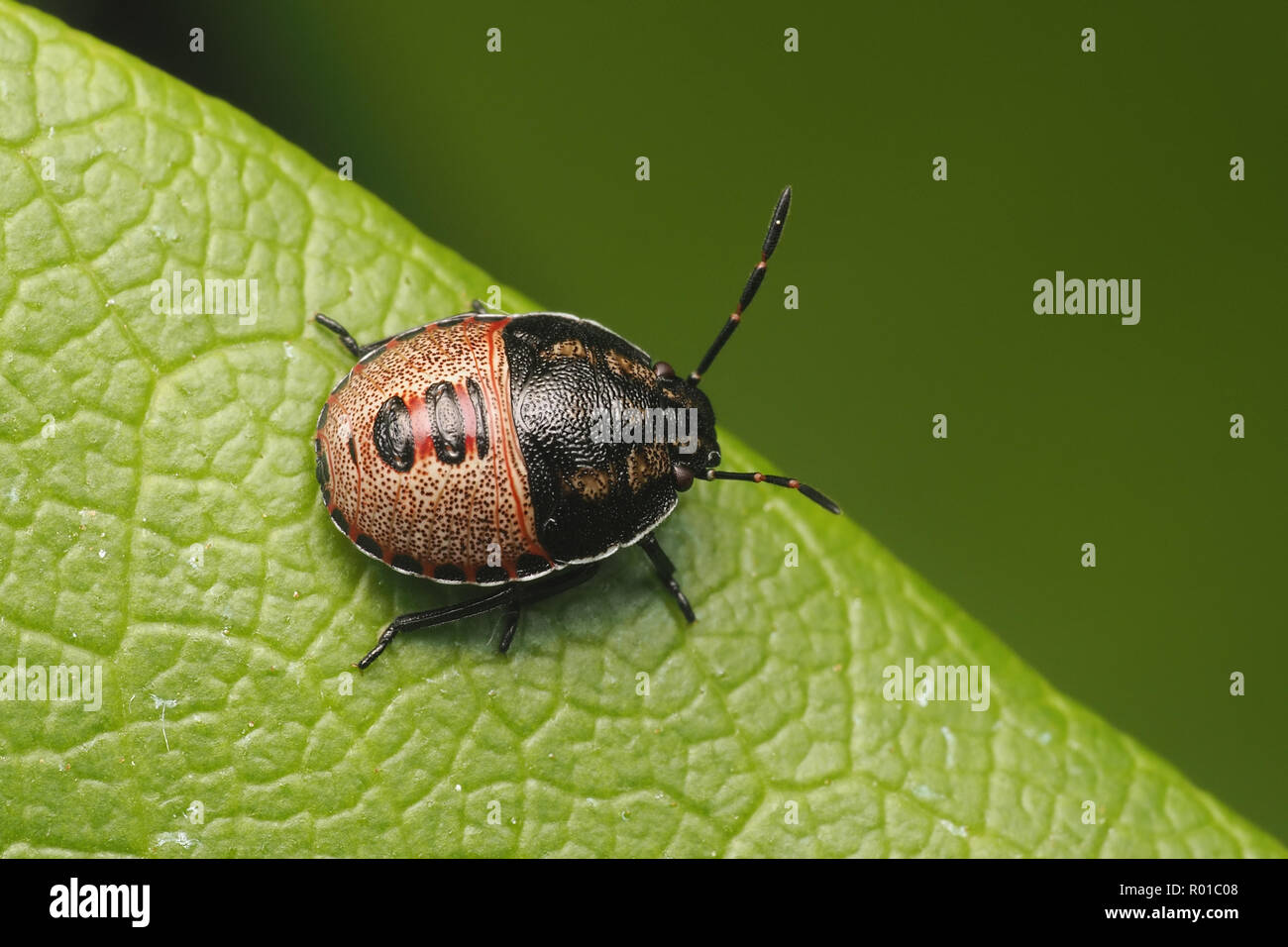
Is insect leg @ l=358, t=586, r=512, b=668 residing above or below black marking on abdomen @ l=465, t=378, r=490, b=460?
below

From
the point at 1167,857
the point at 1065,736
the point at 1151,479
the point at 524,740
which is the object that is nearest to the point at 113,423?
the point at 524,740
